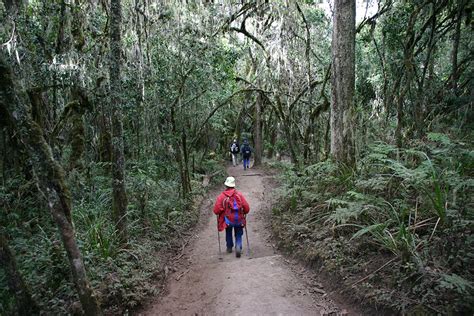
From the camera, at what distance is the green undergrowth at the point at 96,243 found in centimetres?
487

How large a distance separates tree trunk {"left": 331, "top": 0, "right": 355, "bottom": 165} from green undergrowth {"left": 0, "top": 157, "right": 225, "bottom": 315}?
470cm

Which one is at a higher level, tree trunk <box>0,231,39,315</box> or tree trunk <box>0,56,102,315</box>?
tree trunk <box>0,56,102,315</box>

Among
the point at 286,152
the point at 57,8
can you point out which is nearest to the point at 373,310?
the point at 57,8

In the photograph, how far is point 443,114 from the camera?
26.5ft

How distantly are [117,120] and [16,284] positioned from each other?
316 cm

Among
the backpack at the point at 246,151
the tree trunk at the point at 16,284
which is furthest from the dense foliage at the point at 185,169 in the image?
the backpack at the point at 246,151

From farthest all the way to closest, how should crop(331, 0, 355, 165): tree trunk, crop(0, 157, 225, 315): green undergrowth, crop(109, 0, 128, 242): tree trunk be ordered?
crop(331, 0, 355, 165): tree trunk < crop(109, 0, 128, 242): tree trunk < crop(0, 157, 225, 315): green undergrowth

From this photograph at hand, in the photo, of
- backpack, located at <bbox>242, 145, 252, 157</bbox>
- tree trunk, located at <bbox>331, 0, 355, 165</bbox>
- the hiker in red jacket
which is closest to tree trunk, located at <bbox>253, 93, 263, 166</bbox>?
backpack, located at <bbox>242, 145, 252, 157</bbox>

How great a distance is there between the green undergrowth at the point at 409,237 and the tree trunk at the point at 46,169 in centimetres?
356

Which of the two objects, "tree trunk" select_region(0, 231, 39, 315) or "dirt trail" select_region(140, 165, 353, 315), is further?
"dirt trail" select_region(140, 165, 353, 315)

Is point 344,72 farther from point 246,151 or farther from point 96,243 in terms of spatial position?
point 246,151

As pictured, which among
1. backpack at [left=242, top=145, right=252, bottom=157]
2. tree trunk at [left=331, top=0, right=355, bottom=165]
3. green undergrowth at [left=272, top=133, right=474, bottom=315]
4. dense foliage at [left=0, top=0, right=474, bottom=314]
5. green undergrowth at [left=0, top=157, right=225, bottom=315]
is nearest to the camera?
green undergrowth at [left=272, top=133, right=474, bottom=315]

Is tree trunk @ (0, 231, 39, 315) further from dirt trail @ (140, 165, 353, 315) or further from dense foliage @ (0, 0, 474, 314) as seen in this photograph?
dirt trail @ (140, 165, 353, 315)

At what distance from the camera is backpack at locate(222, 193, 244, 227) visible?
267 inches
